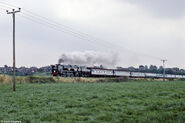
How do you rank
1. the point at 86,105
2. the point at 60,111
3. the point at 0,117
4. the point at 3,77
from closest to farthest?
the point at 0,117
the point at 60,111
the point at 86,105
the point at 3,77

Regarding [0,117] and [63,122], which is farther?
[0,117]

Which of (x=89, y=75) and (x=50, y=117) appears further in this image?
(x=89, y=75)

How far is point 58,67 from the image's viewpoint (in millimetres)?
53406

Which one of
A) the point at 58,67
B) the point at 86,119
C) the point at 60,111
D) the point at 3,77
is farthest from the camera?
the point at 58,67

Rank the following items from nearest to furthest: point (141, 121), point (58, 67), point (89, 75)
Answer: point (141, 121), point (58, 67), point (89, 75)

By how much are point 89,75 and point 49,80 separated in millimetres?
20132

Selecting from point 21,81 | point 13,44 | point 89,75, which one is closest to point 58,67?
point 89,75

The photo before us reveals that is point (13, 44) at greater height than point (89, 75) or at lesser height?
greater

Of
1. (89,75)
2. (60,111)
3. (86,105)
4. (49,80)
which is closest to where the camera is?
(60,111)

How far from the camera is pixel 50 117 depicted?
8.67 meters

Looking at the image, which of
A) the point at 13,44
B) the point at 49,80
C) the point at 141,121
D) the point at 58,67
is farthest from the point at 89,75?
the point at 141,121

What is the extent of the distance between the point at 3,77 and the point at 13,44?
11431 millimetres

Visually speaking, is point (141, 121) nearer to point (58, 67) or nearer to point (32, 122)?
point (32, 122)

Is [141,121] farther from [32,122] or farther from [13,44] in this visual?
[13,44]
